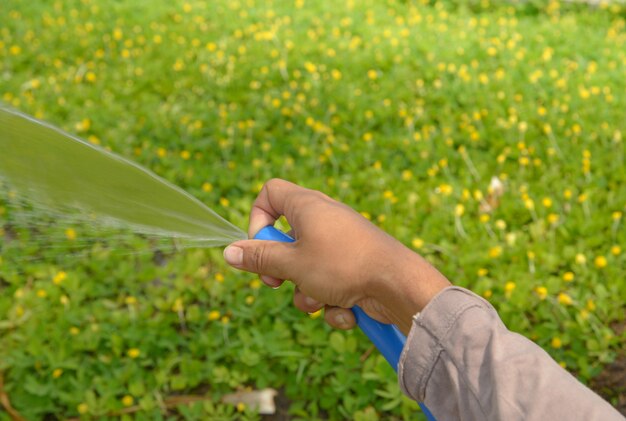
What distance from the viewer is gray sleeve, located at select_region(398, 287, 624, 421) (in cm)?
98

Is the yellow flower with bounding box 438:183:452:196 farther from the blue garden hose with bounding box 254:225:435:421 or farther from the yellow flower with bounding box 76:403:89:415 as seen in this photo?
the blue garden hose with bounding box 254:225:435:421

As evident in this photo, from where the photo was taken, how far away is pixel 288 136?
3.92m

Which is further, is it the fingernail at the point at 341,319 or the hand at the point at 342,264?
the fingernail at the point at 341,319

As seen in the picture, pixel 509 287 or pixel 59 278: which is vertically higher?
pixel 509 287

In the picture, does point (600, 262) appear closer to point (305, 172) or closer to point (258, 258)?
point (305, 172)

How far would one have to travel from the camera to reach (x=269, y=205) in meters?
1.47

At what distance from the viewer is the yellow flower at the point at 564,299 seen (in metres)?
2.42

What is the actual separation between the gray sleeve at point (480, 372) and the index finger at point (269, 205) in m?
0.44

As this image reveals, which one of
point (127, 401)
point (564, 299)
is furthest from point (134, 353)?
point (564, 299)

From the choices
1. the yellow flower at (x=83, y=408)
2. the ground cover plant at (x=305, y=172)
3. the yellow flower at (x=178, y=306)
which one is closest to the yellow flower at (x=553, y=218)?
the ground cover plant at (x=305, y=172)

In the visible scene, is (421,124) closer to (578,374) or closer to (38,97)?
(578,374)

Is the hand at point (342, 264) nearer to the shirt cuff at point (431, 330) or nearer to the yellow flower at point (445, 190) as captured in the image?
the shirt cuff at point (431, 330)

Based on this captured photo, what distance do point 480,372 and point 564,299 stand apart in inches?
60.2

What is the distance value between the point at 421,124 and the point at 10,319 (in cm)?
237
